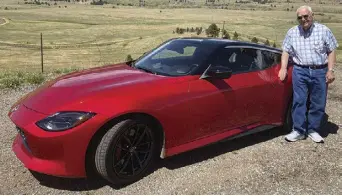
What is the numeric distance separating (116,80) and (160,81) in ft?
1.62

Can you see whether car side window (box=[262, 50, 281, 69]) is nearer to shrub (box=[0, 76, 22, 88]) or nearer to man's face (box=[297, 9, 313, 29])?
man's face (box=[297, 9, 313, 29])

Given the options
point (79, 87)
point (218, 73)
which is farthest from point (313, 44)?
point (79, 87)

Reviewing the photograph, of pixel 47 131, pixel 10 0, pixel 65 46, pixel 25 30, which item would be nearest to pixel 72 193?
pixel 47 131

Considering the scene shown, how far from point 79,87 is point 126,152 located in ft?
2.85

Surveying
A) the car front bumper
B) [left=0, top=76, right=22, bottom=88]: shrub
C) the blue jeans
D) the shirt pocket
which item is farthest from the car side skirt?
[left=0, top=76, right=22, bottom=88]: shrub

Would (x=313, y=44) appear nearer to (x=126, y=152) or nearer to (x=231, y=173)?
(x=231, y=173)

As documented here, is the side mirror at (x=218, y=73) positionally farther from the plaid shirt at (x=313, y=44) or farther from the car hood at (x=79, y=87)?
the plaid shirt at (x=313, y=44)

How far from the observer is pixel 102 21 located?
345 feet

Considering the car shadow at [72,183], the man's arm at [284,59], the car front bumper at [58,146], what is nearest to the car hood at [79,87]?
the car front bumper at [58,146]

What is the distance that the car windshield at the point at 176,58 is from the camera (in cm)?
492

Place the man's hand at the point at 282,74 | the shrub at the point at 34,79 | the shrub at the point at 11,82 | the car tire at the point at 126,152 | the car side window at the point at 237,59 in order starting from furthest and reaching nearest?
1. the shrub at the point at 34,79
2. the shrub at the point at 11,82
3. the man's hand at the point at 282,74
4. the car side window at the point at 237,59
5. the car tire at the point at 126,152

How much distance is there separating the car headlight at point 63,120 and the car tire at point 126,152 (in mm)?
290

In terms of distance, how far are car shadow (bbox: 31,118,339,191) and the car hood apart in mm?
823

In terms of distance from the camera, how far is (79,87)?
436 cm
